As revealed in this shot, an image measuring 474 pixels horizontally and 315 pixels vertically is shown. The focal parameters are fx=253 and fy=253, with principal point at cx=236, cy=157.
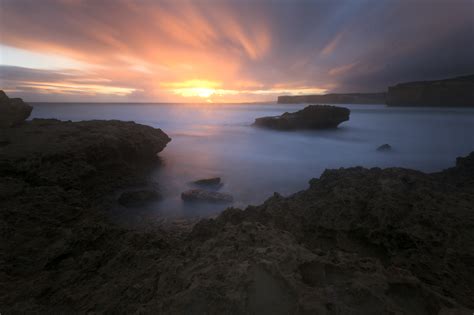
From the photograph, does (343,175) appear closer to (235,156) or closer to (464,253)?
(464,253)

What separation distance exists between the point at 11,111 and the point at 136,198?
15.6 feet

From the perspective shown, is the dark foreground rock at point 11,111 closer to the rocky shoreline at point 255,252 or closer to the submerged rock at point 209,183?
the rocky shoreline at point 255,252

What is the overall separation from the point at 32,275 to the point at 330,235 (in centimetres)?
328

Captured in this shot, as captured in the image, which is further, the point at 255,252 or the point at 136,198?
the point at 136,198

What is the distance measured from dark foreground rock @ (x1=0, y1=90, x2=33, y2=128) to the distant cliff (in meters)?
82.8

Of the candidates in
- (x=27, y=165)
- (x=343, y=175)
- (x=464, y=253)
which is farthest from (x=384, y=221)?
(x=27, y=165)

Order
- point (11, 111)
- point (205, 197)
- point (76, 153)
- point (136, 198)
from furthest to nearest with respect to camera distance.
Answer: point (11, 111) < point (205, 197) < point (76, 153) < point (136, 198)

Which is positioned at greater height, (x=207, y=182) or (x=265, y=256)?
(x=265, y=256)

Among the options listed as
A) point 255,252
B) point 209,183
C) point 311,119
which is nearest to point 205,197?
point 209,183

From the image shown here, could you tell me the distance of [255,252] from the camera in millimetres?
2107

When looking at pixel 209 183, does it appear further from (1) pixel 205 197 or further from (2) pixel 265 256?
(2) pixel 265 256

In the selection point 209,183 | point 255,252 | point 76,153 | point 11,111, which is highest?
point 11,111

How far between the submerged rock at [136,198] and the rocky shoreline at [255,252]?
34 cm

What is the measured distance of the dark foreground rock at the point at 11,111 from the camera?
680cm
